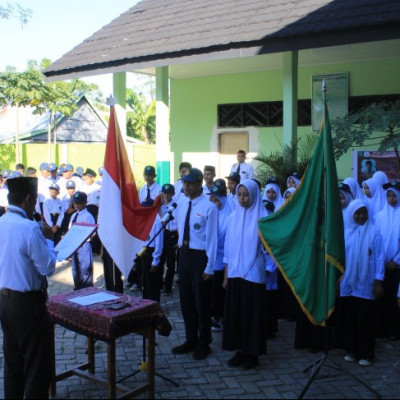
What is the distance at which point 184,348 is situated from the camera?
5.86 meters

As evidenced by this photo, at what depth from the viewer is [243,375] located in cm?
526

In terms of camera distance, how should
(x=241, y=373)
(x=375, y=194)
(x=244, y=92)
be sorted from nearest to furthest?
(x=241, y=373), (x=375, y=194), (x=244, y=92)

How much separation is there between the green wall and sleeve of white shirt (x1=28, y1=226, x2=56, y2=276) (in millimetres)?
9215

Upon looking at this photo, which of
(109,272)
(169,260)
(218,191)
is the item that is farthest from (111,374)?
(169,260)

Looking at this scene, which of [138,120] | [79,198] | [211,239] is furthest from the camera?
[138,120]

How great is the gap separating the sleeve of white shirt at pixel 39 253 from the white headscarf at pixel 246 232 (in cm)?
203

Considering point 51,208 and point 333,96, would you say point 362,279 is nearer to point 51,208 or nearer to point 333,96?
point 51,208

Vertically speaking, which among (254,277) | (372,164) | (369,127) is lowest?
(254,277)

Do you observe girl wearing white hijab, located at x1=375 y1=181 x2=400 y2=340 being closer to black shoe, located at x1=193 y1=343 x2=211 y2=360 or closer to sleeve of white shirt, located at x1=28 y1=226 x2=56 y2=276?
black shoe, located at x1=193 y1=343 x2=211 y2=360

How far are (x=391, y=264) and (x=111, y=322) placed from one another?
358 cm

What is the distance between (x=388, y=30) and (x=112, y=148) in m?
5.34

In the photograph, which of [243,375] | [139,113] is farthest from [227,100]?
[139,113]

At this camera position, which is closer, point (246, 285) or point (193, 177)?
point (246, 285)

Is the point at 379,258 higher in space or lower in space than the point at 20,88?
lower
